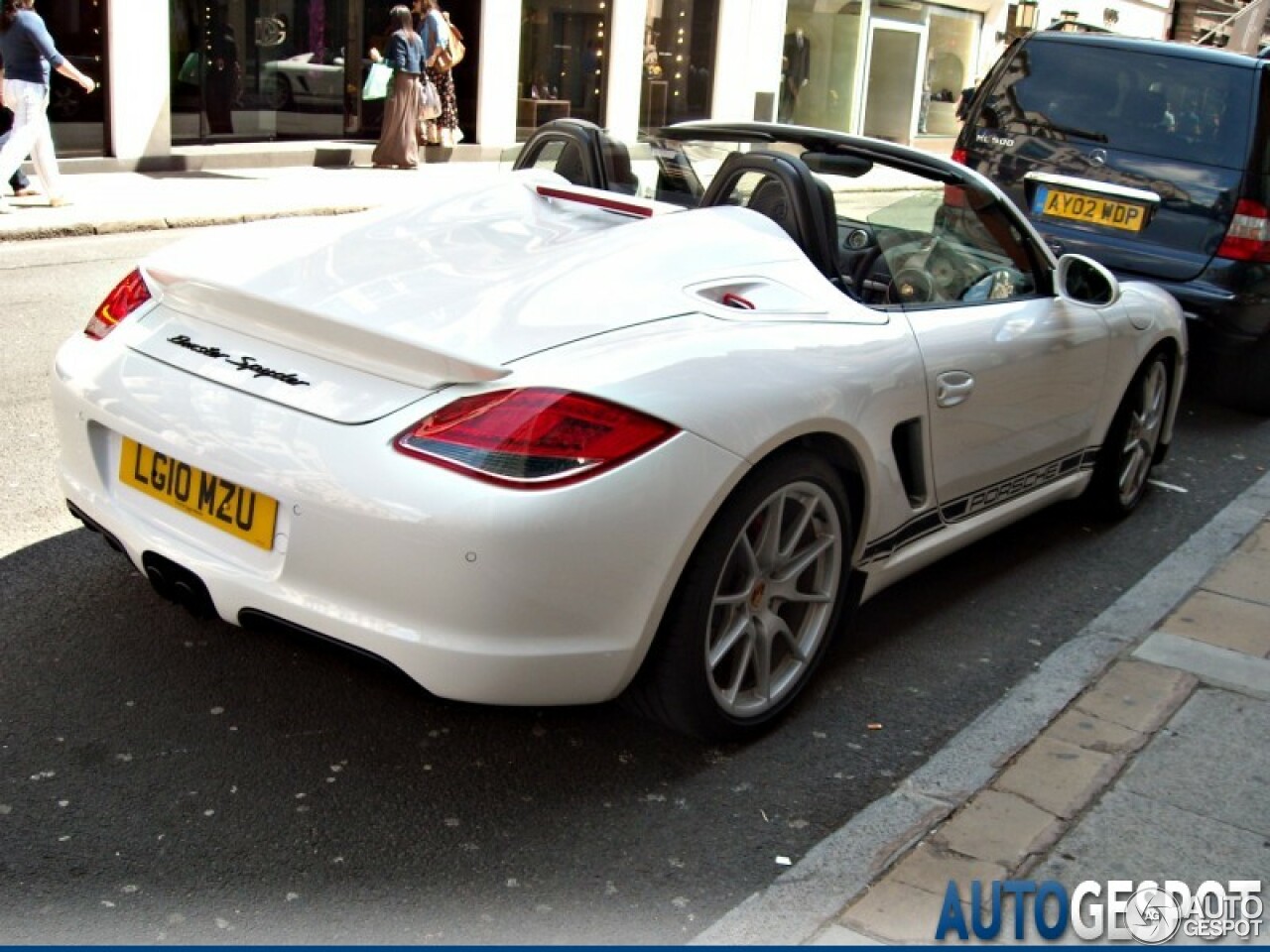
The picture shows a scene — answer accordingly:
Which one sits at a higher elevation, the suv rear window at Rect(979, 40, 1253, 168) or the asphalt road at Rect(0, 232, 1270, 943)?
the suv rear window at Rect(979, 40, 1253, 168)

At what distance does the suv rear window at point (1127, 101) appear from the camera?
752 cm

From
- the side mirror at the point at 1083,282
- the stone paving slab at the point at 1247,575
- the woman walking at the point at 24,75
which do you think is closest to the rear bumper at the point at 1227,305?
the stone paving slab at the point at 1247,575

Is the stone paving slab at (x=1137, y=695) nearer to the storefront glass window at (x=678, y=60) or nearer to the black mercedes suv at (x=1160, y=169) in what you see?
the black mercedes suv at (x=1160, y=169)

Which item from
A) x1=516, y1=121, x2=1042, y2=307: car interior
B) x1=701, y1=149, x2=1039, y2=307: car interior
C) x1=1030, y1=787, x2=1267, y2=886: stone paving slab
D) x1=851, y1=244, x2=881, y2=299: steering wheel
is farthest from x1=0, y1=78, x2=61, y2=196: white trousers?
x1=1030, y1=787, x2=1267, y2=886: stone paving slab

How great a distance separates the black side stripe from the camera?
3.93m

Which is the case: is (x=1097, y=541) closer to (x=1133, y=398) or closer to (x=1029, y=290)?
(x=1133, y=398)

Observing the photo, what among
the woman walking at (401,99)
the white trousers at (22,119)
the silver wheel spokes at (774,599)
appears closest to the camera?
the silver wheel spokes at (774,599)

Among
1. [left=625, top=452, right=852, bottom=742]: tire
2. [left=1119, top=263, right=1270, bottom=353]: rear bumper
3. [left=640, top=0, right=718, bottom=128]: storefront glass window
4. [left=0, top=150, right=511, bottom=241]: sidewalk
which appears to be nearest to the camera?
[left=625, top=452, right=852, bottom=742]: tire

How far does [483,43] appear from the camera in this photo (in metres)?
19.3

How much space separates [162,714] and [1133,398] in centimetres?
359

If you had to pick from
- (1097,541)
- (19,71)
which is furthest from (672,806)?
(19,71)

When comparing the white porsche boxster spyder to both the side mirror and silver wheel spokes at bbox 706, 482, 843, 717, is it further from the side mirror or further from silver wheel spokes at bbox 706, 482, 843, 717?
the side mirror

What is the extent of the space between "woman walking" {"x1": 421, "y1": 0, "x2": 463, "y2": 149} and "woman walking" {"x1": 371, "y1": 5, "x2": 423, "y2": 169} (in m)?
0.21

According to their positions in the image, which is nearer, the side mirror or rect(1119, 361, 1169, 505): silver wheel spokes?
the side mirror
